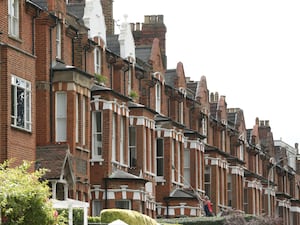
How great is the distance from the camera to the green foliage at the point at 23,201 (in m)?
28.3

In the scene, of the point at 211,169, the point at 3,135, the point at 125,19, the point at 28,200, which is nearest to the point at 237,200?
the point at 211,169

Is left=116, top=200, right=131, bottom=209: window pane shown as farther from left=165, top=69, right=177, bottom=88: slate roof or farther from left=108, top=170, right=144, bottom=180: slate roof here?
left=165, top=69, right=177, bottom=88: slate roof

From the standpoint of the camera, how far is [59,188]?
48.9 m

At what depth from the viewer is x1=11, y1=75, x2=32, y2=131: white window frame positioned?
45.4 metres

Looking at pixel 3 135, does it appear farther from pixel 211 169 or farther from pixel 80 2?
pixel 211 169

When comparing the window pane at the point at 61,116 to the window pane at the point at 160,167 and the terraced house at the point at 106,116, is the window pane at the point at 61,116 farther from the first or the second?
the window pane at the point at 160,167

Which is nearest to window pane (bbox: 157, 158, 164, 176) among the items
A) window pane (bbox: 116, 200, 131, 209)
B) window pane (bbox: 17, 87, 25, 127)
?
window pane (bbox: 116, 200, 131, 209)

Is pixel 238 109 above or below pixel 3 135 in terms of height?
above

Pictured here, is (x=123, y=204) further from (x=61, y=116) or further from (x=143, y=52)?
(x=143, y=52)

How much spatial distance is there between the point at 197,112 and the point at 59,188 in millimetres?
31366

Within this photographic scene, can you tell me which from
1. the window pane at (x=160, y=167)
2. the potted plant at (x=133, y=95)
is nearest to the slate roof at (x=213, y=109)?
the window pane at (x=160, y=167)

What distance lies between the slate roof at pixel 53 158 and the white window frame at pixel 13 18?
196 inches

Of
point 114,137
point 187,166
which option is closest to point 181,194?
point 187,166

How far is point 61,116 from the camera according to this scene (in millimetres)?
51719
